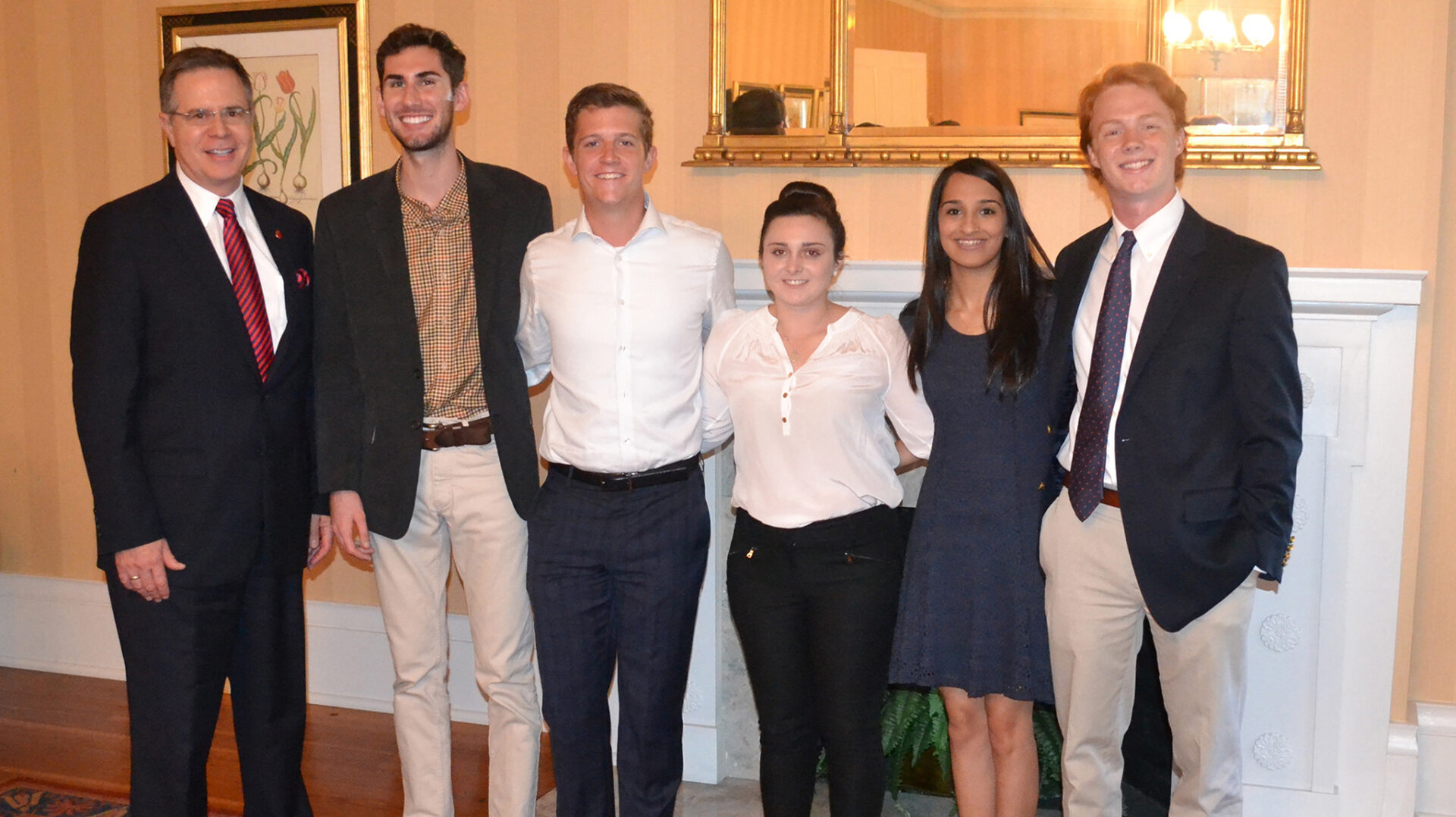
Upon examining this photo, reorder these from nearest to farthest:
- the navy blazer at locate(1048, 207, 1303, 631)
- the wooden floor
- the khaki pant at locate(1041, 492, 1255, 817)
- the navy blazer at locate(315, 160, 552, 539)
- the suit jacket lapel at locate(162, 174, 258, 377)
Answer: the navy blazer at locate(1048, 207, 1303, 631) < the khaki pant at locate(1041, 492, 1255, 817) < the suit jacket lapel at locate(162, 174, 258, 377) < the navy blazer at locate(315, 160, 552, 539) < the wooden floor

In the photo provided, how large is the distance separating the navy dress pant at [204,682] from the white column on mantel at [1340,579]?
1.72 metres

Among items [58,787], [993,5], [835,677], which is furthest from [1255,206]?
[58,787]

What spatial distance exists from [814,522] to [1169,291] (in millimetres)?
793

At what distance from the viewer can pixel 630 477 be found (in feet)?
8.29

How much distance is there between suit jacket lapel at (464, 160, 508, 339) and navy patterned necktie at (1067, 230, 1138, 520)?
1270mm

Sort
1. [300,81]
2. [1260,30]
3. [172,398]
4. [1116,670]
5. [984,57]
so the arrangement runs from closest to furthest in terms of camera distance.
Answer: [1116,670] → [172,398] → [1260,30] → [984,57] → [300,81]

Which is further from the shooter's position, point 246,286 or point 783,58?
point 783,58

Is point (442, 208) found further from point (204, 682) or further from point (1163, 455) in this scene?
point (1163, 455)

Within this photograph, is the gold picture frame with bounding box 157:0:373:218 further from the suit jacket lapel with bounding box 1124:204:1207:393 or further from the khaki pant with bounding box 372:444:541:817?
the suit jacket lapel with bounding box 1124:204:1207:393

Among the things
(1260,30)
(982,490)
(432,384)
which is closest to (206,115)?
(432,384)

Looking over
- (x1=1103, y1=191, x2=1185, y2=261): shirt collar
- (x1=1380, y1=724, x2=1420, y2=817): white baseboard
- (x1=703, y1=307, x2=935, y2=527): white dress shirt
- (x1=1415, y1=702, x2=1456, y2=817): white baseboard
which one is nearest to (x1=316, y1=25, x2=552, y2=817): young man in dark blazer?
(x1=703, y1=307, x2=935, y2=527): white dress shirt

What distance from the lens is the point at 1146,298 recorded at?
2.26 m

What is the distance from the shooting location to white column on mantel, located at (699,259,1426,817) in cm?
283

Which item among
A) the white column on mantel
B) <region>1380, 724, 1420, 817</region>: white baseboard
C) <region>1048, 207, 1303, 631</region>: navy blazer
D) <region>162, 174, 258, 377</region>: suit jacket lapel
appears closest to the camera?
<region>1048, 207, 1303, 631</region>: navy blazer
